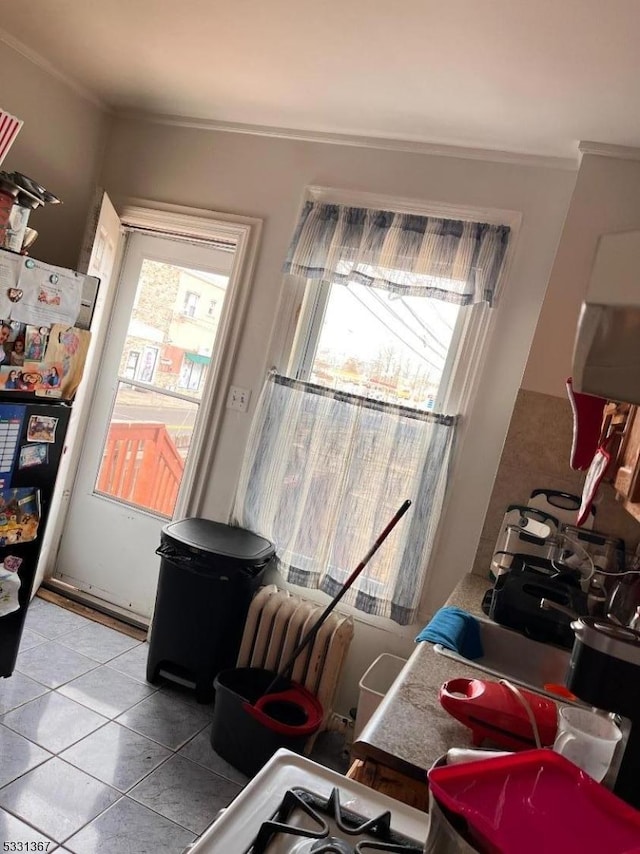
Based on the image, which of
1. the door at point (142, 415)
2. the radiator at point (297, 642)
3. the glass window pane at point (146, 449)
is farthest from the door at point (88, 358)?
the radiator at point (297, 642)

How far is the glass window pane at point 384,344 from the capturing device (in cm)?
270

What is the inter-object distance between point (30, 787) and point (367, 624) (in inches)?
53.2

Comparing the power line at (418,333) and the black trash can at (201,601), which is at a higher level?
the power line at (418,333)

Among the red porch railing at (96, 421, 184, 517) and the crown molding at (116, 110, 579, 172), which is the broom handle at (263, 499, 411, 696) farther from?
the crown molding at (116, 110, 579, 172)

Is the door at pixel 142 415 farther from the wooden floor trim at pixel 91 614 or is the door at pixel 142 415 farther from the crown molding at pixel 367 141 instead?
the crown molding at pixel 367 141

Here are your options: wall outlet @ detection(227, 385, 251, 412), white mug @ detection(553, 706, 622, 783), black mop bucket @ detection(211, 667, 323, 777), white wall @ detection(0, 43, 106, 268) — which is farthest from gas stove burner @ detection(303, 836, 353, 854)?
white wall @ detection(0, 43, 106, 268)

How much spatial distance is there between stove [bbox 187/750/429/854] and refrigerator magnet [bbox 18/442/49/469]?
5.64 ft

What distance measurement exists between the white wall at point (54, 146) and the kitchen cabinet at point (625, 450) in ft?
8.31

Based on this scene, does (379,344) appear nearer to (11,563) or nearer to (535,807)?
(11,563)

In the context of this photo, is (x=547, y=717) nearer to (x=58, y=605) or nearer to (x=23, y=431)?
(x=23, y=431)

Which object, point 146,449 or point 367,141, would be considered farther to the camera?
point 146,449

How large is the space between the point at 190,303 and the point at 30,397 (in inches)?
A: 41.9

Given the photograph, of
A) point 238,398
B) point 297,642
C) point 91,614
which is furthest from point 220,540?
point 91,614

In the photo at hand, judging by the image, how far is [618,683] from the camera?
94 cm
